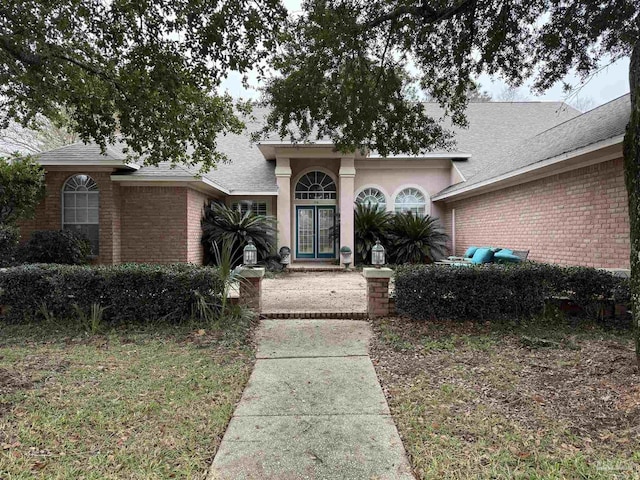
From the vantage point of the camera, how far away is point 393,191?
15984mm

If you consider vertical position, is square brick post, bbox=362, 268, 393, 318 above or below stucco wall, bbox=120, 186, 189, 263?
below

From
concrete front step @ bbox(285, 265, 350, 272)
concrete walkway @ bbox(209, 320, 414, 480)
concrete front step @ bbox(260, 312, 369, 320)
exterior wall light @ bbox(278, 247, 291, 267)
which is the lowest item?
concrete walkway @ bbox(209, 320, 414, 480)

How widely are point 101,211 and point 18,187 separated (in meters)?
1.86

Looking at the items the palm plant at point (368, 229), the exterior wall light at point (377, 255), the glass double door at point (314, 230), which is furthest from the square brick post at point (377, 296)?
the glass double door at point (314, 230)

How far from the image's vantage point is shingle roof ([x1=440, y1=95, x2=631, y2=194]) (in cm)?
749

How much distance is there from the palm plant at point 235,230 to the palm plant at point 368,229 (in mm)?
3038

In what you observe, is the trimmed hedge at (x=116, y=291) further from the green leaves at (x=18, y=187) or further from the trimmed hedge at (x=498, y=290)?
the green leaves at (x=18, y=187)

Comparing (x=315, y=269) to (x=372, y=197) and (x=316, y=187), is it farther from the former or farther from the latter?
(x=372, y=197)

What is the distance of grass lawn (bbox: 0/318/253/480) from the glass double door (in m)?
9.69

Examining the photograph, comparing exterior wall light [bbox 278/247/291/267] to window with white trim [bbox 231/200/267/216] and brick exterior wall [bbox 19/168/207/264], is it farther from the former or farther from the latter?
brick exterior wall [bbox 19/168/207/264]

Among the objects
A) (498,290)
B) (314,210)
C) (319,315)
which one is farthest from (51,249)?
(498,290)

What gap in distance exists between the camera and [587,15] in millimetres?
6238

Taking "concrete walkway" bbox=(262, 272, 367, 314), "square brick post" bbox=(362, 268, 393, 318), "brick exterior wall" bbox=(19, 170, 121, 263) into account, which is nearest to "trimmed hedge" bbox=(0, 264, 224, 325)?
"concrete walkway" bbox=(262, 272, 367, 314)

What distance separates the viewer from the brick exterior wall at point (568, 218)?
6.99m
